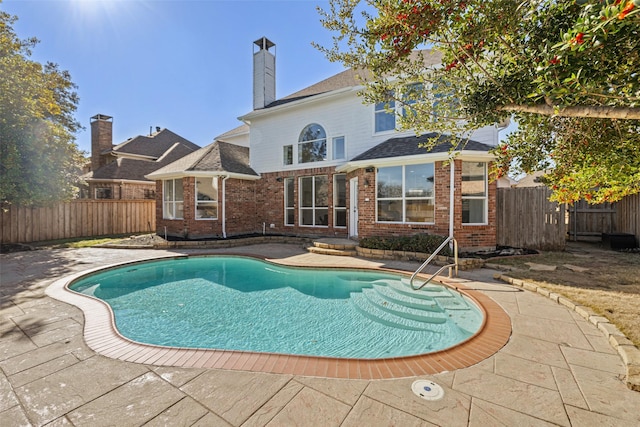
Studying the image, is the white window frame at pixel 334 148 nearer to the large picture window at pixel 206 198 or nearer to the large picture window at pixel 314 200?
the large picture window at pixel 314 200

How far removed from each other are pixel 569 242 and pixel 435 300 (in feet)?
35.6

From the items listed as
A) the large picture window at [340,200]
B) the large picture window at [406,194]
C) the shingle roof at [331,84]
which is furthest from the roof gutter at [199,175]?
the large picture window at [406,194]

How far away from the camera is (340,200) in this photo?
12625 millimetres

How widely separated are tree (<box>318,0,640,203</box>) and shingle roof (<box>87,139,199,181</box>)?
22.0 meters

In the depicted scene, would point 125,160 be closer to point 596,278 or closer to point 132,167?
point 132,167

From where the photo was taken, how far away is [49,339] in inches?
136

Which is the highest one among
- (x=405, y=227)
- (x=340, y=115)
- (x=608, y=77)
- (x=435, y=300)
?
(x=340, y=115)

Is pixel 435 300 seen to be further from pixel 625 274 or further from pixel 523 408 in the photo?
pixel 625 274

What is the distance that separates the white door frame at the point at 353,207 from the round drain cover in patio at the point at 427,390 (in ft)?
29.5

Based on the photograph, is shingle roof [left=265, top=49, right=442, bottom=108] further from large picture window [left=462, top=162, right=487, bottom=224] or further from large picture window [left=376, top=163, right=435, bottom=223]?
large picture window [left=462, top=162, right=487, bottom=224]

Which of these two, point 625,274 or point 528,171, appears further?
point 625,274

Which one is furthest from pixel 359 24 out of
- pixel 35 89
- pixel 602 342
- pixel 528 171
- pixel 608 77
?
pixel 35 89

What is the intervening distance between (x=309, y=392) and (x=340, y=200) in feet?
34.4

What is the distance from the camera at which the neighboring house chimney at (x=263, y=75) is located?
15906 millimetres
